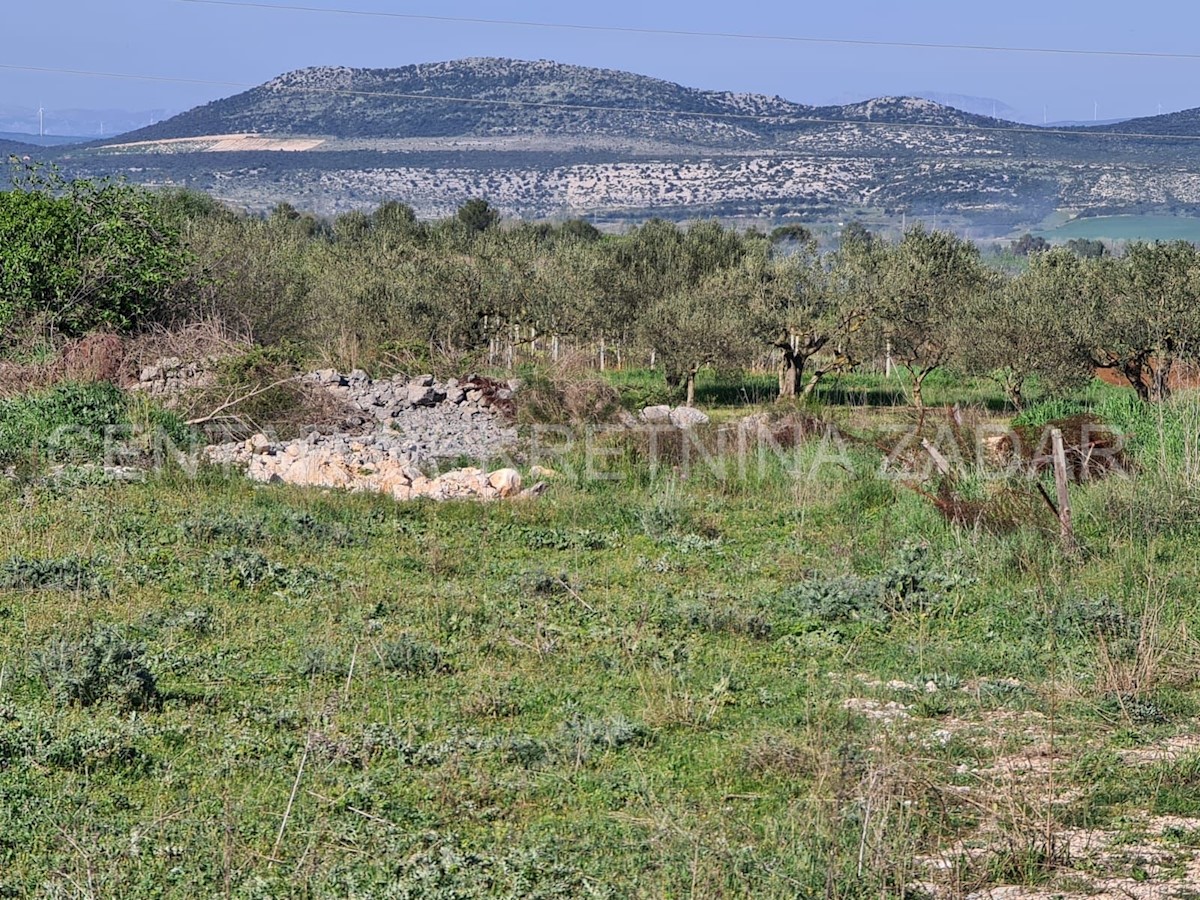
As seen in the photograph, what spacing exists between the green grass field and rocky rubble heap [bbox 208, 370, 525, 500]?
64.8 m

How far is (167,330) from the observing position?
60.2 ft

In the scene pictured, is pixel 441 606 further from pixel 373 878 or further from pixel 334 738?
pixel 373 878

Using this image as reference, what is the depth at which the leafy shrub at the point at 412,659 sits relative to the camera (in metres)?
6.88

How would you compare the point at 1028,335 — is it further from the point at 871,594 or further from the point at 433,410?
the point at 871,594

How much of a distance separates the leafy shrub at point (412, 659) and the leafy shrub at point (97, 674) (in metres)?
1.17


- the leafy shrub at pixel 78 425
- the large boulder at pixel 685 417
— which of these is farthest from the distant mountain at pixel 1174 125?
the leafy shrub at pixel 78 425

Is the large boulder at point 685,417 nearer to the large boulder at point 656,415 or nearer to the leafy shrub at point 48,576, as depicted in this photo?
the large boulder at point 656,415

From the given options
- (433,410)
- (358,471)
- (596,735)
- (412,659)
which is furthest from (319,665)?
(433,410)

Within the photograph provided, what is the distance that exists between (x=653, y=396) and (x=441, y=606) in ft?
46.4

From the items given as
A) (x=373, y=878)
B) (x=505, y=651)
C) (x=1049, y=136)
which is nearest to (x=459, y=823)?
(x=373, y=878)

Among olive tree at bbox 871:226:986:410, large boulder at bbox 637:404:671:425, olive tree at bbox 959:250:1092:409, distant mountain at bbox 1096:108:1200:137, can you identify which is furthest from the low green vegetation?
distant mountain at bbox 1096:108:1200:137

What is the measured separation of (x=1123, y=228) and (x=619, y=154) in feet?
133

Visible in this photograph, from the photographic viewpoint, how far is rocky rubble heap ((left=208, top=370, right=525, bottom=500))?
12711 mm

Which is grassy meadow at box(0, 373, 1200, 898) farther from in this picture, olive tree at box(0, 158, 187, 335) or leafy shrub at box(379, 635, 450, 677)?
olive tree at box(0, 158, 187, 335)
